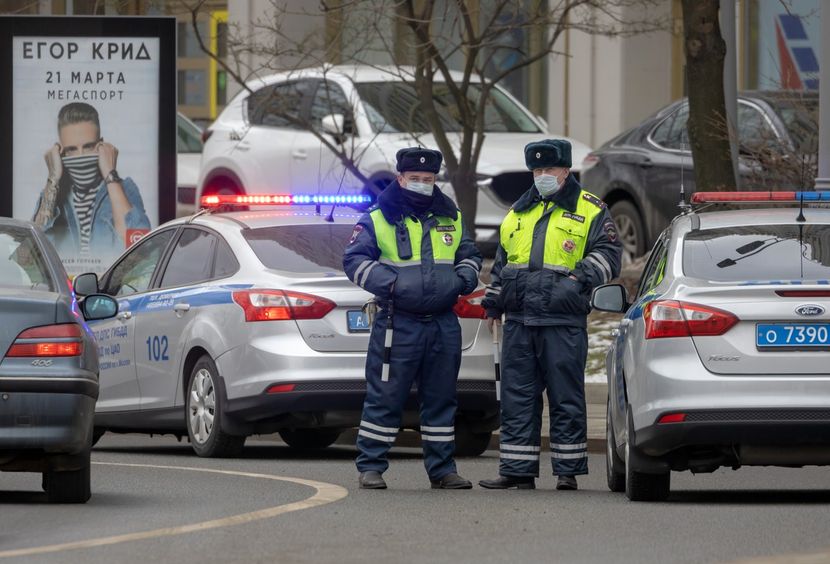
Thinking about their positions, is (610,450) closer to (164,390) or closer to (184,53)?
(164,390)

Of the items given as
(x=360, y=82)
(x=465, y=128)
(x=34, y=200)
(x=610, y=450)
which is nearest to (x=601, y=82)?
(x=360, y=82)

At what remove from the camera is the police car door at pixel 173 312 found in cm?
1327

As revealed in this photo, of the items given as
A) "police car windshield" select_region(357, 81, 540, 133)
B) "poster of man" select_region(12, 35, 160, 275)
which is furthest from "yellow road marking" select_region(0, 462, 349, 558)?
"police car windshield" select_region(357, 81, 540, 133)

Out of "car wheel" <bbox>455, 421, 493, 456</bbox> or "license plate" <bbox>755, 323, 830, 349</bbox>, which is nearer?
"license plate" <bbox>755, 323, 830, 349</bbox>

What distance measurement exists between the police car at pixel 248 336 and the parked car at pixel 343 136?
450 centimetres

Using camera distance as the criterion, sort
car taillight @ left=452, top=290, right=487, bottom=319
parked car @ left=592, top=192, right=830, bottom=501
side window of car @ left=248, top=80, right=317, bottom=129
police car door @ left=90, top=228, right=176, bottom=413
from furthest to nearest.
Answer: side window of car @ left=248, top=80, right=317, bottom=129 < police car door @ left=90, top=228, right=176, bottom=413 < car taillight @ left=452, top=290, right=487, bottom=319 < parked car @ left=592, top=192, right=830, bottom=501

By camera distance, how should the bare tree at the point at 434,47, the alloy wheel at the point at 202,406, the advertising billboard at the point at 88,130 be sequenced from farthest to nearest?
the advertising billboard at the point at 88,130 < the bare tree at the point at 434,47 < the alloy wheel at the point at 202,406

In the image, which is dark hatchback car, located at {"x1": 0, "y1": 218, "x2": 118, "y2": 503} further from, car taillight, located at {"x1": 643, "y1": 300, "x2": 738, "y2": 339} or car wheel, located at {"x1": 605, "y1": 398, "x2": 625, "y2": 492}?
car wheel, located at {"x1": 605, "y1": 398, "x2": 625, "y2": 492}

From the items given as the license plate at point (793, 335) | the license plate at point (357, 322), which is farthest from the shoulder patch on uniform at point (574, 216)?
the license plate at point (357, 322)

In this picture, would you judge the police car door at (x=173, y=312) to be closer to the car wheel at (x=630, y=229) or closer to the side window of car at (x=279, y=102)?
the side window of car at (x=279, y=102)

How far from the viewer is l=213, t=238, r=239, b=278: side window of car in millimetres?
13031

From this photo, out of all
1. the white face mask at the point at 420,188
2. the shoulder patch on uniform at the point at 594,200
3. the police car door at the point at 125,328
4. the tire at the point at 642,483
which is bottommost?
the tire at the point at 642,483

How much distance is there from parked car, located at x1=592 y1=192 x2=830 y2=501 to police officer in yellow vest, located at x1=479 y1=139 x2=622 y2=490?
695 millimetres

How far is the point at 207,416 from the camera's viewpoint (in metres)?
13.1
